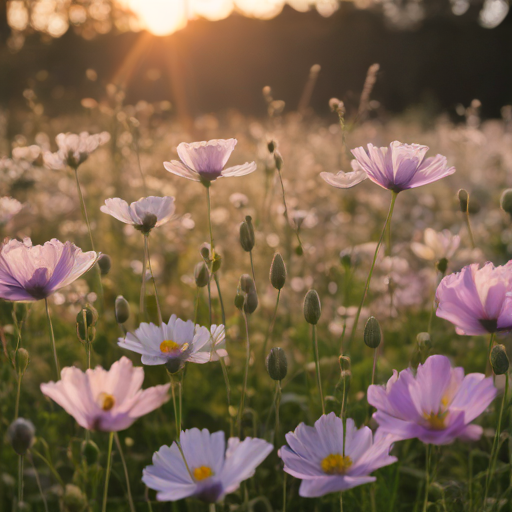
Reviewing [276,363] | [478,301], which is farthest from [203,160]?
[478,301]

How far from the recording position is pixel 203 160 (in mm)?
812

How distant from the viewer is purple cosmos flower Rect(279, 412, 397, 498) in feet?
1.69

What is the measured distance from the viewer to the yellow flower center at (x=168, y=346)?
0.68 metres

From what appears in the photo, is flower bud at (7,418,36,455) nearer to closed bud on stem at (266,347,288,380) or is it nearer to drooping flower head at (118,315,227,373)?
drooping flower head at (118,315,227,373)

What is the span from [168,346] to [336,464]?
0.27 metres

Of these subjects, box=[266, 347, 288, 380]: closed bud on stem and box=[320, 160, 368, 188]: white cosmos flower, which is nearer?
box=[266, 347, 288, 380]: closed bud on stem

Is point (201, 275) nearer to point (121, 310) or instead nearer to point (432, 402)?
point (121, 310)

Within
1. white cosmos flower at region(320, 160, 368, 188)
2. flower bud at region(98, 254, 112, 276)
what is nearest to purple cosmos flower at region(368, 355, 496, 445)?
white cosmos flower at region(320, 160, 368, 188)

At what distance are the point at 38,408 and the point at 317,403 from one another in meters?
0.66

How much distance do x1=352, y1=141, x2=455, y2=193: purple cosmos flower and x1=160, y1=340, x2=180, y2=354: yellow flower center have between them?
376mm

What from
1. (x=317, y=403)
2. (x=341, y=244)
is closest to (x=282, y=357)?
(x=317, y=403)

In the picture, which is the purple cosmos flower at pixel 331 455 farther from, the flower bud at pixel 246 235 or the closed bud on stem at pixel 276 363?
the flower bud at pixel 246 235

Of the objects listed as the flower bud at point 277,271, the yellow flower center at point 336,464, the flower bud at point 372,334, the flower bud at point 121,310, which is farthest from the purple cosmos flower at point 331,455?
the flower bud at point 121,310

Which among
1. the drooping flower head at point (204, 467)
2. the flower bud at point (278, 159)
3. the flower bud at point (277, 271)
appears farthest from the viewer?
the flower bud at point (278, 159)
